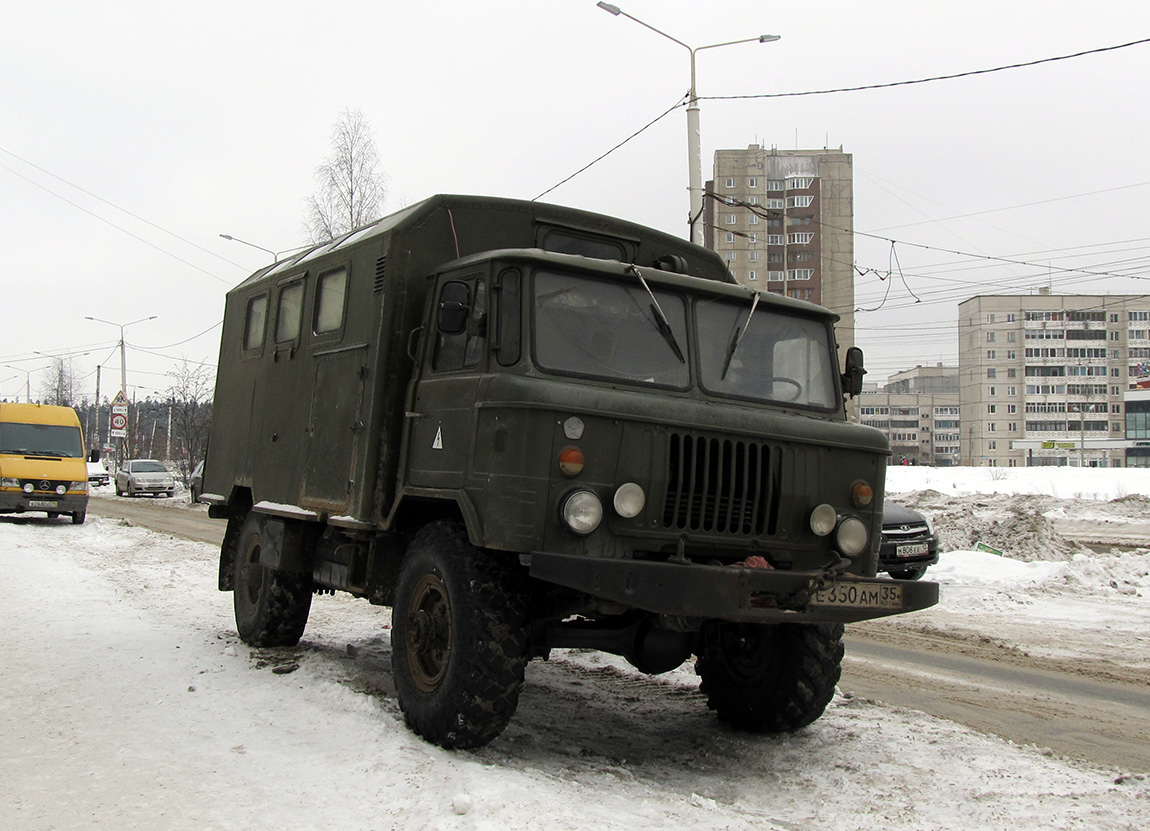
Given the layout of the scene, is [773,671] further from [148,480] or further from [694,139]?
[148,480]

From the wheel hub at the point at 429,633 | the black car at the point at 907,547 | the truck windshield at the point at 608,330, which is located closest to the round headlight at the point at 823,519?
the truck windshield at the point at 608,330

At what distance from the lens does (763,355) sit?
576 cm

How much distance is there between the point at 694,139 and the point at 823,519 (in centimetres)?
1365

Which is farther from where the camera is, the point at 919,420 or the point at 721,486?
the point at 919,420

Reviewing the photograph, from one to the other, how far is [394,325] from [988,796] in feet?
13.3

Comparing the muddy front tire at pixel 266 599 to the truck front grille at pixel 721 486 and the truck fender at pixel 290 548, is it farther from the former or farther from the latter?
the truck front grille at pixel 721 486

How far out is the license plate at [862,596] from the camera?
187 inches

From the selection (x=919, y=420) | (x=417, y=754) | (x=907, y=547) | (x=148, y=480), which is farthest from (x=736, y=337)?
(x=919, y=420)

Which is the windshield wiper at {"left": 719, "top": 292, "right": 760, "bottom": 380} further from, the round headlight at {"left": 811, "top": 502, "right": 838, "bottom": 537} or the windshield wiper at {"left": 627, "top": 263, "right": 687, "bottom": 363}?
the round headlight at {"left": 811, "top": 502, "right": 838, "bottom": 537}

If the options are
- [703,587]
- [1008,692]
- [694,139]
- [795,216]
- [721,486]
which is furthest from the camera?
[795,216]

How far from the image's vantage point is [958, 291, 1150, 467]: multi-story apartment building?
10175 centimetres

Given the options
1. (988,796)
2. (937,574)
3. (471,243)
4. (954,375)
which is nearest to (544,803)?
(988,796)

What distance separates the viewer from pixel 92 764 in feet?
15.4

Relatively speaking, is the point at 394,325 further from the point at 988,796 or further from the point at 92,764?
the point at 988,796
